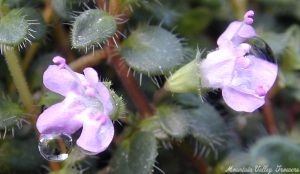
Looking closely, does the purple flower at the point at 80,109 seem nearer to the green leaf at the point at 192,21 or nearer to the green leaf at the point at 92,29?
the green leaf at the point at 92,29

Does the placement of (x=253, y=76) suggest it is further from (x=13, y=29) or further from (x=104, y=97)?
(x=13, y=29)

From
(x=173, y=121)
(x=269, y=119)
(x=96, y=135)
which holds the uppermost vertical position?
(x=96, y=135)

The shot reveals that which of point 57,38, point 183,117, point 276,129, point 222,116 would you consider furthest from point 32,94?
point 276,129

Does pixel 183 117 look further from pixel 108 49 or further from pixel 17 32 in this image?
pixel 17 32

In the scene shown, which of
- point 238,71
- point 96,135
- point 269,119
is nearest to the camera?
point 96,135

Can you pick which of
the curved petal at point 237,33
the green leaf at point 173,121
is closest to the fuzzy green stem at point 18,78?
the green leaf at point 173,121

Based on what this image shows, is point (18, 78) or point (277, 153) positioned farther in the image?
point (277, 153)

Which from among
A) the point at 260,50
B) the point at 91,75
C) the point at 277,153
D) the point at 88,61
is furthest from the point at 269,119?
the point at 91,75
